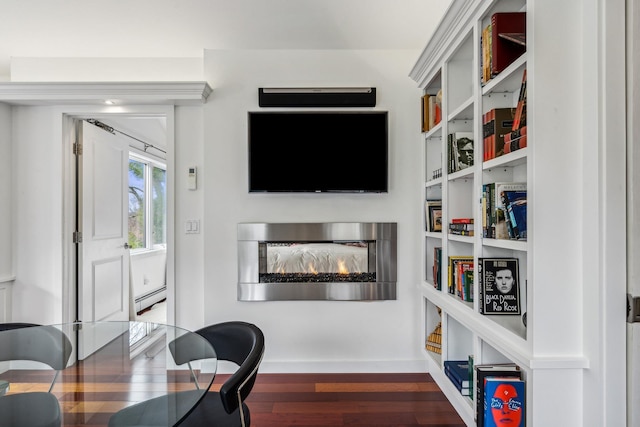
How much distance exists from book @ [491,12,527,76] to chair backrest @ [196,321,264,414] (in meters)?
1.57

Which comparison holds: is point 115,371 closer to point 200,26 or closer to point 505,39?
point 200,26

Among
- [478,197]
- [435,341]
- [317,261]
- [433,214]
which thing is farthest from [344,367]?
[478,197]

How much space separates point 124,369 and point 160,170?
4239 mm

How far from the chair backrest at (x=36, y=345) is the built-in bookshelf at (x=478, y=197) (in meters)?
2.03

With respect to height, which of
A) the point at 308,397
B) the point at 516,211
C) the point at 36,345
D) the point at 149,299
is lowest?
the point at 308,397

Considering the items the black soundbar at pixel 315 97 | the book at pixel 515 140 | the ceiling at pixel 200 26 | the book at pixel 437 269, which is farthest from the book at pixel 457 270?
the ceiling at pixel 200 26

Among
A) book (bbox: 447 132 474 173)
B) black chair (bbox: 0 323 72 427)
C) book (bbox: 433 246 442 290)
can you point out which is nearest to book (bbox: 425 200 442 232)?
book (bbox: 433 246 442 290)

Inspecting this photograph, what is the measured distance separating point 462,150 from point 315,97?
118cm

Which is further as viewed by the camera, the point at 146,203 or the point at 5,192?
the point at 146,203

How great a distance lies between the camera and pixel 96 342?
1.91 metres

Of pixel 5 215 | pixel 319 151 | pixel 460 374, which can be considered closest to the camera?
pixel 460 374

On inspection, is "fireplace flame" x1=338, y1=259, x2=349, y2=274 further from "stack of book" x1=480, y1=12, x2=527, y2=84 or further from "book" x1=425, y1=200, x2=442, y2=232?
"stack of book" x1=480, y1=12, x2=527, y2=84

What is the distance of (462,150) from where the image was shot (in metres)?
2.03

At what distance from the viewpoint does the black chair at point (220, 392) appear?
1.18 meters
